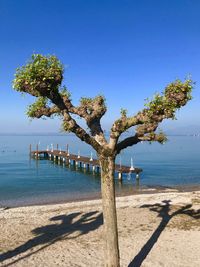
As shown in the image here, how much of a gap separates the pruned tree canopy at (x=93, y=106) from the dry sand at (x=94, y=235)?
497 cm

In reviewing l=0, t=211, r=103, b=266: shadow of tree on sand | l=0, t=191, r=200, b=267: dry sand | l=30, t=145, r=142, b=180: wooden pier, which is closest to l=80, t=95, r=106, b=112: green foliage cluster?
l=0, t=191, r=200, b=267: dry sand

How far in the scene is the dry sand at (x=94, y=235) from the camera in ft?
43.1

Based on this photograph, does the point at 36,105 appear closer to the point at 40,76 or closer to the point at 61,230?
the point at 40,76

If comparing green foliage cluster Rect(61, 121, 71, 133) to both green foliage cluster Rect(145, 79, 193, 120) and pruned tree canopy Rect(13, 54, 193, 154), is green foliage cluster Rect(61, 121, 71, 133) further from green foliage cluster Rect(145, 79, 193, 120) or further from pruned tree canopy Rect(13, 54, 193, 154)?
green foliage cluster Rect(145, 79, 193, 120)

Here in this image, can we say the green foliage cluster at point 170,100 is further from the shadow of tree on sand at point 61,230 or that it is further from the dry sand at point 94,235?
the shadow of tree on sand at point 61,230

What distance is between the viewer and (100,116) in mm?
10859

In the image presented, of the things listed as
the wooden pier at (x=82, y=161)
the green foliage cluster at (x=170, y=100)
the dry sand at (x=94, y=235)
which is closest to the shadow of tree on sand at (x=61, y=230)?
the dry sand at (x=94, y=235)

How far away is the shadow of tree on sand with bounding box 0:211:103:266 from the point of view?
14648mm

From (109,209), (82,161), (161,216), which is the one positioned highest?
(82,161)

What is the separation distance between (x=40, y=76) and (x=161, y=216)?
1328 centimetres

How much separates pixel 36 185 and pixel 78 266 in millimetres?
29613

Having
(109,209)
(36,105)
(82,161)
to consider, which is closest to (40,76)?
(36,105)

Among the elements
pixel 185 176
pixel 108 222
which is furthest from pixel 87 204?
pixel 185 176

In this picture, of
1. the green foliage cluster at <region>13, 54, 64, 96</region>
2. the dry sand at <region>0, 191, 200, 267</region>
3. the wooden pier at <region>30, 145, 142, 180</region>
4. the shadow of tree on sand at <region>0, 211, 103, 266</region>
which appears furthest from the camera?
the wooden pier at <region>30, 145, 142, 180</region>
